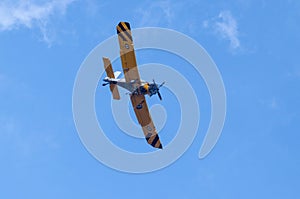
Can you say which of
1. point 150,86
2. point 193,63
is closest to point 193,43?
point 193,63

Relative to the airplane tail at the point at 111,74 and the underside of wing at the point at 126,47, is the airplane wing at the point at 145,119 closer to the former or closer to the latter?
the airplane tail at the point at 111,74

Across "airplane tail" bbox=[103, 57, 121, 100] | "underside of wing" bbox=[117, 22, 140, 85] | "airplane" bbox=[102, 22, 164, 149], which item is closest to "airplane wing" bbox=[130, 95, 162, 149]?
"airplane" bbox=[102, 22, 164, 149]

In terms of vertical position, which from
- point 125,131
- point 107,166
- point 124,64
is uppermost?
point 124,64

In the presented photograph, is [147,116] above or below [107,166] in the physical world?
above

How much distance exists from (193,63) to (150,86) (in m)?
5.35

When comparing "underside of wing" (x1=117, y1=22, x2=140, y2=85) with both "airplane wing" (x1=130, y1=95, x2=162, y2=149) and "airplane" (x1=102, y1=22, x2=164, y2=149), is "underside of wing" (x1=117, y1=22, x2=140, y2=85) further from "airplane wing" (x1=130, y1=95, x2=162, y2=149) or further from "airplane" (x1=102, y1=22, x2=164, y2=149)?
"airplane wing" (x1=130, y1=95, x2=162, y2=149)

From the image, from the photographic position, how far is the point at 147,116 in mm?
72188

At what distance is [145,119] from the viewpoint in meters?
72.3

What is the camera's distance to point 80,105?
67250 millimetres

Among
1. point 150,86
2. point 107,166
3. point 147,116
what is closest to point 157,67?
point 150,86

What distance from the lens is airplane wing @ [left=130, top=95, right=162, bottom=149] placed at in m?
70.1

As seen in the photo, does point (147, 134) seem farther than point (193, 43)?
Yes

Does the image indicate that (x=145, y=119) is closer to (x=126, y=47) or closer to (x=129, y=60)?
(x=129, y=60)

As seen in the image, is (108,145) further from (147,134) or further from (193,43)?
(193,43)
